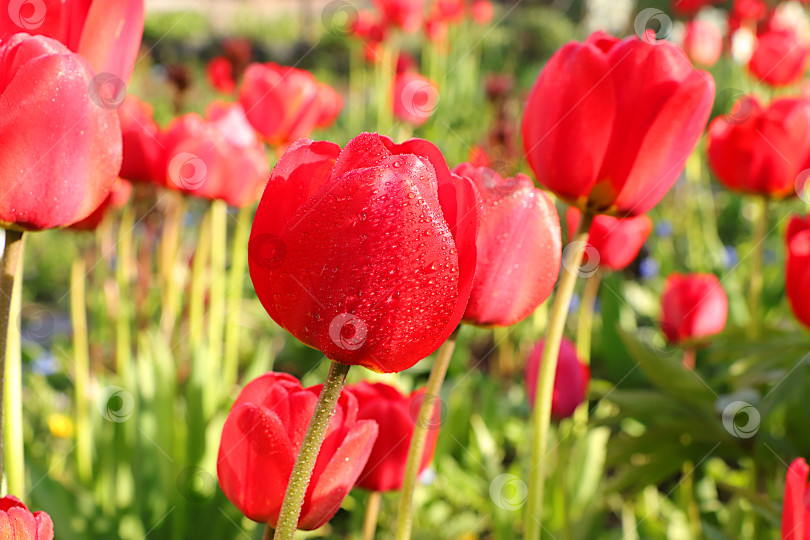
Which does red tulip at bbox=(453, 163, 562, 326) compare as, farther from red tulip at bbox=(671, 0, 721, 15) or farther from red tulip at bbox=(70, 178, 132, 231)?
red tulip at bbox=(671, 0, 721, 15)

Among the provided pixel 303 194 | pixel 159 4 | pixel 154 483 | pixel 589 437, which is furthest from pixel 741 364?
pixel 159 4

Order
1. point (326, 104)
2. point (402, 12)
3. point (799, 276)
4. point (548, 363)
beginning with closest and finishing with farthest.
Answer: point (548, 363) → point (799, 276) → point (326, 104) → point (402, 12)

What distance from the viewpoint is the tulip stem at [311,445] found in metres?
0.33

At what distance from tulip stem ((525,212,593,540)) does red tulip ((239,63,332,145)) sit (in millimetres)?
1033

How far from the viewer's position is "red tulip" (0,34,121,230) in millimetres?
377

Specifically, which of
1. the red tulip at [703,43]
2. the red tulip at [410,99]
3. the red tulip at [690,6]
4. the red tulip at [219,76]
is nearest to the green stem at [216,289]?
the red tulip at [410,99]

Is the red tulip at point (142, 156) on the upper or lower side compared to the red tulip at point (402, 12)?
lower

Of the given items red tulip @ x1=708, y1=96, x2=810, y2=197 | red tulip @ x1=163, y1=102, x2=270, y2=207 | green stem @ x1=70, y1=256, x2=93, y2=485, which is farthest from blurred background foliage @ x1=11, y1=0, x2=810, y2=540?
red tulip @ x1=708, y1=96, x2=810, y2=197

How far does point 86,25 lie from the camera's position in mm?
419

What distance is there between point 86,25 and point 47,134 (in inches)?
2.8

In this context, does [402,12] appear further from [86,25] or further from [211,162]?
[86,25]

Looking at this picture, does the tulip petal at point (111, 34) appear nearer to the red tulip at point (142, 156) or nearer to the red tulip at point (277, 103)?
the red tulip at point (142, 156)

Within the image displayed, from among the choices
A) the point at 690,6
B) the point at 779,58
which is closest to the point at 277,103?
the point at 779,58

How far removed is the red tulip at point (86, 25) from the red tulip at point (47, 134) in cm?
3
